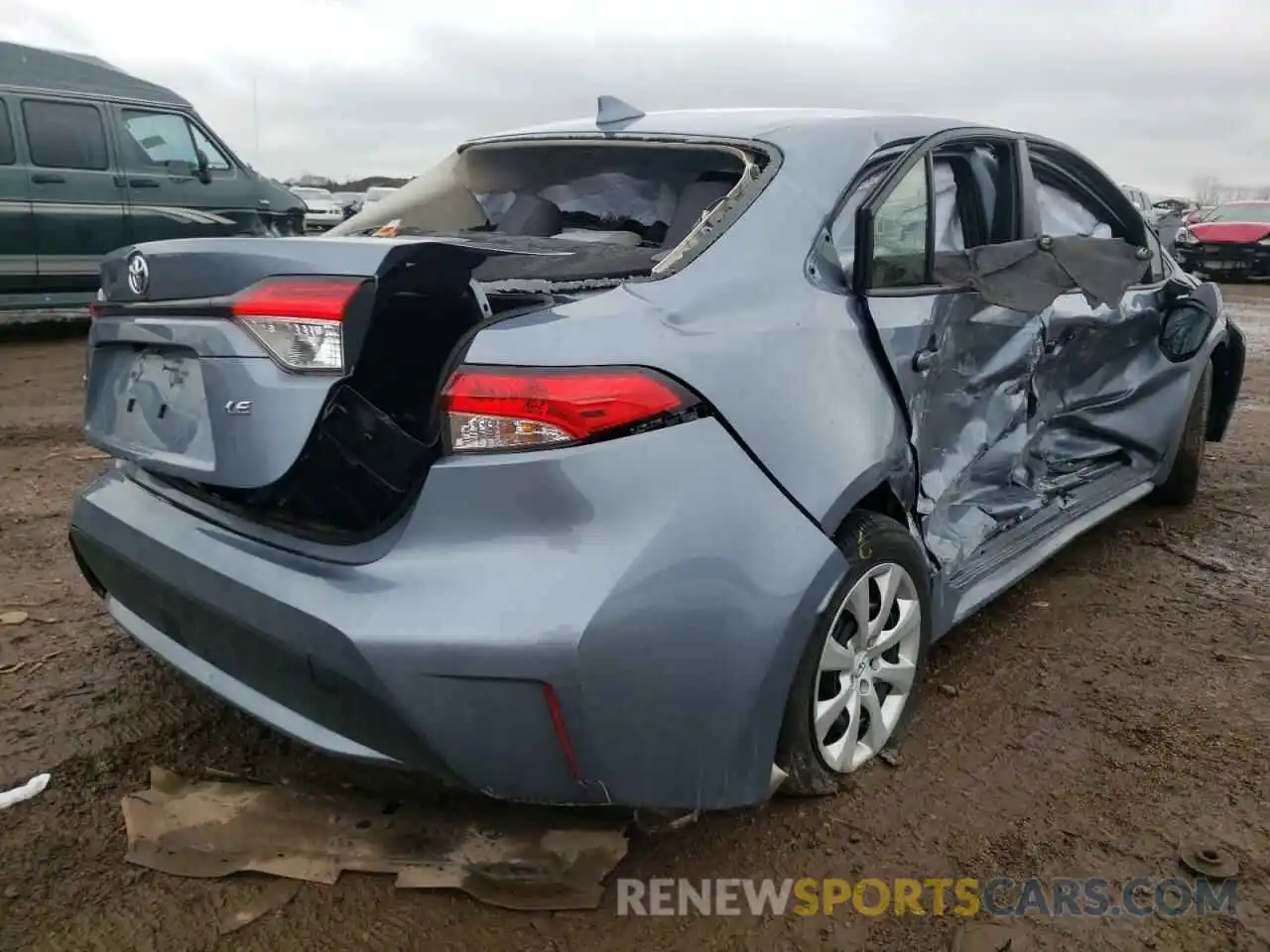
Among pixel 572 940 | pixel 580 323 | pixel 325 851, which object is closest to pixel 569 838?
pixel 572 940

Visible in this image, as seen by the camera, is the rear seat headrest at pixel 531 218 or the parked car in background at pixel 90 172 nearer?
the rear seat headrest at pixel 531 218

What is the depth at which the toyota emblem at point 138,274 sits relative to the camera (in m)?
2.13

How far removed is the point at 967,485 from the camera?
10.3 feet

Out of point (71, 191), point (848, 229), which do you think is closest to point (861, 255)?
point (848, 229)

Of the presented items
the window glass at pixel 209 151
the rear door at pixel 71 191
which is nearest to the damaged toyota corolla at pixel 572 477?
the rear door at pixel 71 191

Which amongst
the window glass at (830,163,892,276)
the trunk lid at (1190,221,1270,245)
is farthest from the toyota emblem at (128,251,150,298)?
the trunk lid at (1190,221,1270,245)

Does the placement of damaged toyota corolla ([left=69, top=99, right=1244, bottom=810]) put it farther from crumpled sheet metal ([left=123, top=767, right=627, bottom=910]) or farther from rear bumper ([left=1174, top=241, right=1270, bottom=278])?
rear bumper ([left=1174, top=241, right=1270, bottom=278])

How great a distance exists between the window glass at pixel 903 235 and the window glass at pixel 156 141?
776 cm

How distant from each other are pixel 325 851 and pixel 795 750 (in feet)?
3.24

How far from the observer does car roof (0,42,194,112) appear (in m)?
7.95

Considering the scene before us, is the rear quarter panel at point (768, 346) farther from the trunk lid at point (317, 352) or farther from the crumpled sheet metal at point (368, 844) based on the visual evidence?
the crumpled sheet metal at point (368, 844)

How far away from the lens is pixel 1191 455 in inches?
174

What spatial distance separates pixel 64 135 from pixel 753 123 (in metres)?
7.45

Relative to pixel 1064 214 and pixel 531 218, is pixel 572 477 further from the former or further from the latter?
pixel 1064 214
